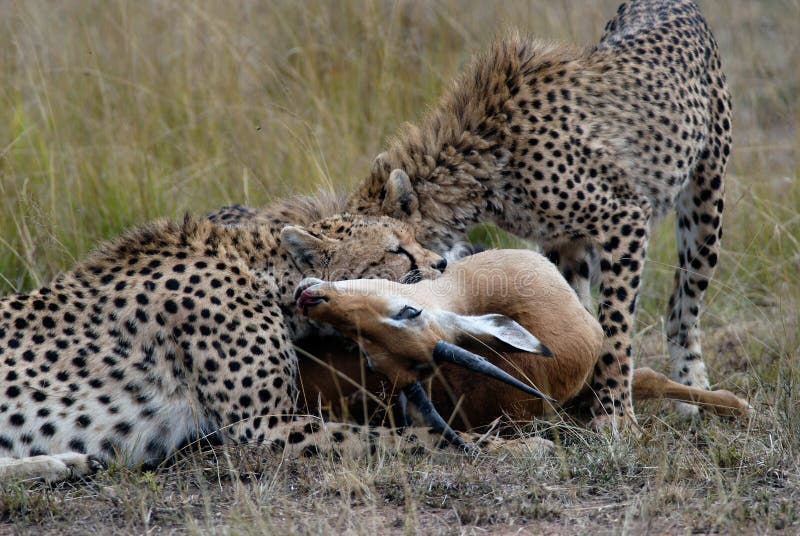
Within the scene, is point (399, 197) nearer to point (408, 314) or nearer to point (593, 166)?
point (593, 166)

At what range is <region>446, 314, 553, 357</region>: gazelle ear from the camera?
366 centimetres

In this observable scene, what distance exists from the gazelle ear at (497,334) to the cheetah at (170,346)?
37 centimetres

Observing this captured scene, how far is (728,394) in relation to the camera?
4.25m

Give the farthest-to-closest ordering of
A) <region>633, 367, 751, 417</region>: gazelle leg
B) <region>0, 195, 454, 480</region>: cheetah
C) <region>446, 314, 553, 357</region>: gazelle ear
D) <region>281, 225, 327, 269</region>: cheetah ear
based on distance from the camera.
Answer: <region>633, 367, 751, 417</region>: gazelle leg, <region>281, 225, 327, 269</region>: cheetah ear, <region>0, 195, 454, 480</region>: cheetah, <region>446, 314, 553, 357</region>: gazelle ear

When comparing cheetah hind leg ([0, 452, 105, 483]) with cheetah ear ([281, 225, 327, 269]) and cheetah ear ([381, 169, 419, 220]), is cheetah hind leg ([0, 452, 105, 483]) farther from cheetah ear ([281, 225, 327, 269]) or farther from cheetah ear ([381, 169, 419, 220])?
cheetah ear ([381, 169, 419, 220])

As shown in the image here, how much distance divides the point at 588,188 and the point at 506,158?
14.5 inches

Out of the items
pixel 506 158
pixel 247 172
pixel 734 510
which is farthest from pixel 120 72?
pixel 734 510

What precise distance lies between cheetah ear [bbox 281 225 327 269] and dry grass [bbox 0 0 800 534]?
83 cm

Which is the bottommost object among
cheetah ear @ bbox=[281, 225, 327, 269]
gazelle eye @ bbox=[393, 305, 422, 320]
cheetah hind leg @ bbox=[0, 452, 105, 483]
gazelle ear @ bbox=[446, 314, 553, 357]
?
cheetah hind leg @ bbox=[0, 452, 105, 483]

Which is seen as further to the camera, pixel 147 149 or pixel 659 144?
pixel 147 149

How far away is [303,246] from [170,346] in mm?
611

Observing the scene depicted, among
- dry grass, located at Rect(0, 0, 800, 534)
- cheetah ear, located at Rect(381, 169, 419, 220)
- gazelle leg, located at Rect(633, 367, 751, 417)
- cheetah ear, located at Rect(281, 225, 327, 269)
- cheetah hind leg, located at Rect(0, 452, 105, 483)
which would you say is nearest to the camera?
dry grass, located at Rect(0, 0, 800, 534)

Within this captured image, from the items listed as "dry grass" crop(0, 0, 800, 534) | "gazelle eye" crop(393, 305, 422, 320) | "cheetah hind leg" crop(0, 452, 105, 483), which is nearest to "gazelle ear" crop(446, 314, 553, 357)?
"gazelle eye" crop(393, 305, 422, 320)

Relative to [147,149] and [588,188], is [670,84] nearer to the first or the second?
[588,188]
